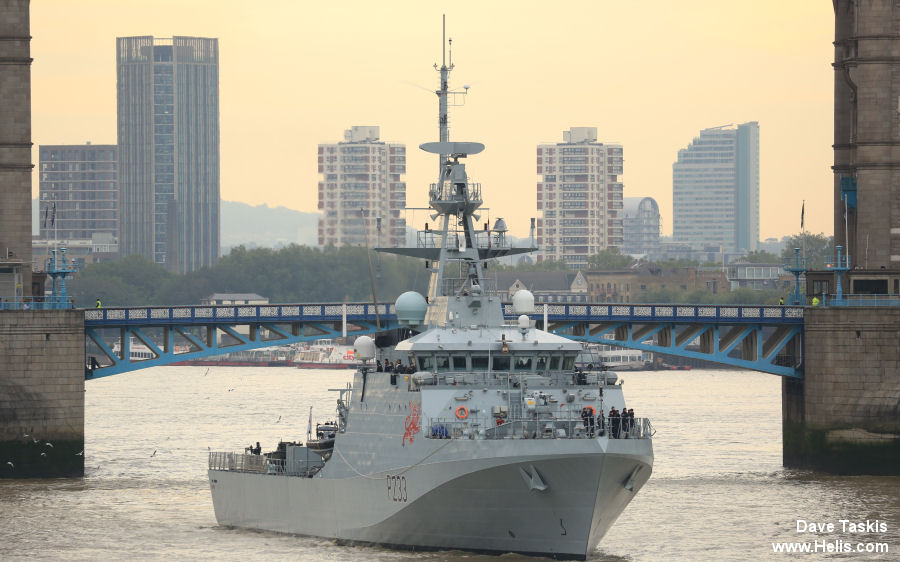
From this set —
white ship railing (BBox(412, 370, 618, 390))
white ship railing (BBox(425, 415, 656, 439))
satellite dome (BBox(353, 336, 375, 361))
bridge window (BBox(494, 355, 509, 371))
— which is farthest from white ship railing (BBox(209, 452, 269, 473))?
white ship railing (BBox(425, 415, 656, 439))

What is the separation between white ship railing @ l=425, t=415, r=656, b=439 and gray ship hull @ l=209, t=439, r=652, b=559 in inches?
21.4

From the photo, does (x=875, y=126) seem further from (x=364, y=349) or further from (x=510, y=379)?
(x=510, y=379)

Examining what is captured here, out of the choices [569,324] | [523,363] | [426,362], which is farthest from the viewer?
[569,324]

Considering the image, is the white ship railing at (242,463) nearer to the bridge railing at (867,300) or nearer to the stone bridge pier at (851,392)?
the stone bridge pier at (851,392)

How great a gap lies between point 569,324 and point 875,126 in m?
17.2

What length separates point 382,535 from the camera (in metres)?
54.8

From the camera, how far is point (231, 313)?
8444 centimetres

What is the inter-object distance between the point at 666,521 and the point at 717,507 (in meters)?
4.57

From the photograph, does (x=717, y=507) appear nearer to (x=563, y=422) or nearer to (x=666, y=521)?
(x=666, y=521)

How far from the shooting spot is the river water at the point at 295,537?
58241 mm

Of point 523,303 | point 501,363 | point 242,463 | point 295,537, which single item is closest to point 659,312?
point 523,303

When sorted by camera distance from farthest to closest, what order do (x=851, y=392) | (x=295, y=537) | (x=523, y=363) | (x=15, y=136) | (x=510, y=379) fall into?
1. (x=15, y=136)
2. (x=851, y=392)
3. (x=295, y=537)
4. (x=523, y=363)
5. (x=510, y=379)

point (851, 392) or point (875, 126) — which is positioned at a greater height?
point (875, 126)

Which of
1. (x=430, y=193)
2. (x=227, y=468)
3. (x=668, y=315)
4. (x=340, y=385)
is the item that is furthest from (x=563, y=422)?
(x=340, y=385)
